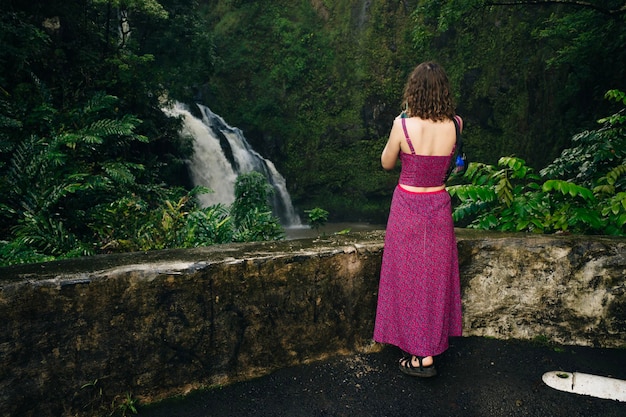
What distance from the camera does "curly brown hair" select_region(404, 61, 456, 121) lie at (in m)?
2.39

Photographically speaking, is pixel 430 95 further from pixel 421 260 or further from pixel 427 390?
pixel 427 390

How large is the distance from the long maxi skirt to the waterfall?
Result: 12708 millimetres

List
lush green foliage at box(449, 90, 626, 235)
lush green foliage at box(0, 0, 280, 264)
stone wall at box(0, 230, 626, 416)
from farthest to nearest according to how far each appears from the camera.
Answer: lush green foliage at box(0, 0, 280, 264)
lush green foliage at box(449, 90, 626, 235)
stone wall at box(0, 230, 626, 416)

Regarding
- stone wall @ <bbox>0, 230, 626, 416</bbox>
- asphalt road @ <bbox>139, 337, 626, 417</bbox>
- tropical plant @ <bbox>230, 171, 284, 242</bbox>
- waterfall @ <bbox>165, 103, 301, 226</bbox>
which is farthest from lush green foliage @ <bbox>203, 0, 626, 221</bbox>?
asphalt road @ <bbox>139, 337, 626, 417</bbox>

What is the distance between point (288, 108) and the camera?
2241 centimetres

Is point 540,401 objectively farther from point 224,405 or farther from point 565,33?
point 565,33

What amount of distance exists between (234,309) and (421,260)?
114cm

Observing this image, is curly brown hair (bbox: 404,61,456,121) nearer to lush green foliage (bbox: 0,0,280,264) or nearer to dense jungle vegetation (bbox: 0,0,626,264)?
dense jungle vegetation (bbox: 0,0,626,264)

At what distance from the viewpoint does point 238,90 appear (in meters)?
23.1

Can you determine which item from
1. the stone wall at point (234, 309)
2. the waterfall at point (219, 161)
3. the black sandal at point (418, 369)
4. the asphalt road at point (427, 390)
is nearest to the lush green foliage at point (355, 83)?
the waterfall at point (219, 161)

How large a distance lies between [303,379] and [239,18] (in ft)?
81.0

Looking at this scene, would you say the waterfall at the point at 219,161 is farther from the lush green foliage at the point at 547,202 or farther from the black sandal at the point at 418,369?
the black sandal at the point at 418,369

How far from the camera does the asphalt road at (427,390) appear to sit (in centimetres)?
221

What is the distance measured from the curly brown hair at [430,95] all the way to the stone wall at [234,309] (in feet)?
2.96
